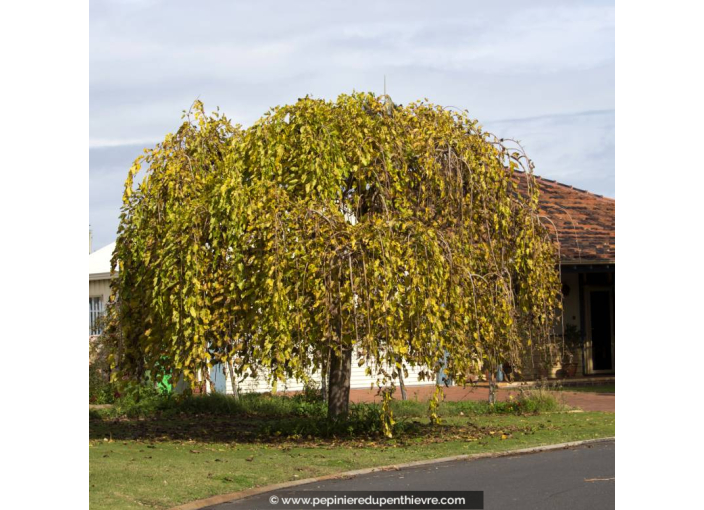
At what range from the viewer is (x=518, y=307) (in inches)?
590

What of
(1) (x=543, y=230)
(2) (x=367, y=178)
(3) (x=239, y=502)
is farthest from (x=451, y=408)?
(3) (x=239, y=502)

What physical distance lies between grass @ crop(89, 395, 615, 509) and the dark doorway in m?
7.70

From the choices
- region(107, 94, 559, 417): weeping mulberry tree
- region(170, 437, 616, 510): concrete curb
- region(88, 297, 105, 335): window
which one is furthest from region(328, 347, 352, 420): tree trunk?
region(88, 297, 105, 335): window

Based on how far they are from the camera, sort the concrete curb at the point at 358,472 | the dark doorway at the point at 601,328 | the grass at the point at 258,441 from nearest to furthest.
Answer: the concrete curb at the point at 358,472 < the grass at the point at 258,441 < the dark doorway at the point at 601,328

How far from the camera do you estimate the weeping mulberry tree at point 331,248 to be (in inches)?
464

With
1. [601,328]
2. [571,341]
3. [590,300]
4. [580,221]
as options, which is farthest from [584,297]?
[580,221]

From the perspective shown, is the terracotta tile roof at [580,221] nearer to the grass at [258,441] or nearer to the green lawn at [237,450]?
the grass at [258,441]

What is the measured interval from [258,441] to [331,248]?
11.7ft

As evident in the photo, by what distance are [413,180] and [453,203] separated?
0.73 metres

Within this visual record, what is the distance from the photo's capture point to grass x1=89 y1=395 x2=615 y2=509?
9633 millimetres

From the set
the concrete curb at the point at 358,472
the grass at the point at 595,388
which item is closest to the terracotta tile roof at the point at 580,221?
the grass at the point at 595,388

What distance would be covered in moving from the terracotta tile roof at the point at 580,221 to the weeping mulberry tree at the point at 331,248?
6.45m
